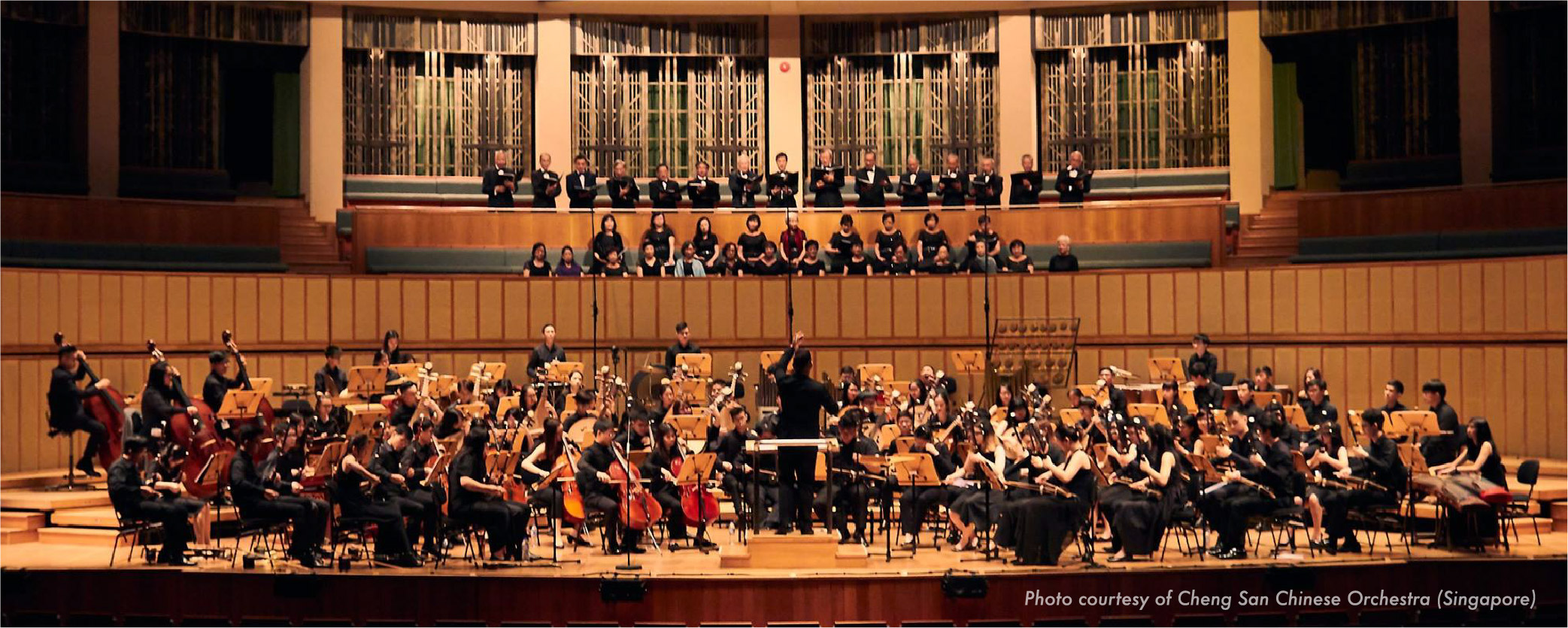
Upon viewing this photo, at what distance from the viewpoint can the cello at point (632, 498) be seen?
11.3 metres

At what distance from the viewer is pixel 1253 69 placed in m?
19.4

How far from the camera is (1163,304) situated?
669 inches

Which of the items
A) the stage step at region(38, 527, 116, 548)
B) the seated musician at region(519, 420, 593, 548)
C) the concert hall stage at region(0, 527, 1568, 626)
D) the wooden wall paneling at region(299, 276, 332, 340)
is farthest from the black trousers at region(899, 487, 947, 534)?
the wooden wall paneling at region(299, 276, 332, 340)

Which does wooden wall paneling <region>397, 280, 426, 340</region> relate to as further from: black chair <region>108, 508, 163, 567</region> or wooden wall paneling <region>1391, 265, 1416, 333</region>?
wooden wall paneling <region>1391, 265, 1416, 333</region>

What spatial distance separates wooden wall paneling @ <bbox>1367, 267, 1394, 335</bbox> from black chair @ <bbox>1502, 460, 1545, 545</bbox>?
3492mm

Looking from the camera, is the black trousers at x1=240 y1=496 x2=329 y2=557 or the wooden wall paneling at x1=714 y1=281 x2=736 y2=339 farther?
the wooden wall paneling at x1=714 y1=281 x2=736 y2=339

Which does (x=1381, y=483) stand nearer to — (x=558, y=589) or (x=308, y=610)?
(x=558, y=589)

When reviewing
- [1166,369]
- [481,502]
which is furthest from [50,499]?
[1166,369]

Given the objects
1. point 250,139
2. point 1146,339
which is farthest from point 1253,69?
point 250,139

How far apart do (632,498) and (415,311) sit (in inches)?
264

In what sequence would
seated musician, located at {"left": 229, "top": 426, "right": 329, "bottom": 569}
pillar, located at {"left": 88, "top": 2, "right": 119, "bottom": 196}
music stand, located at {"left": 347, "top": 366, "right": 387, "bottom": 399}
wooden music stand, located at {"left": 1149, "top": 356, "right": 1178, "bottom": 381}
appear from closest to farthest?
1. seated musician, located at {"left": 229, "top": 426, "right": 329, "bottom": 569}
2. music stand, located at {"left": 347, "top": 366, "right": 387, "bottom": 399}
3. wooden music stand, located at {"left": 1149, "top": 356, "right": 1178, "bottom": 381}
4. pillar, located at {"left": 88, "top": 2, "right": 119, "bottom": 196}

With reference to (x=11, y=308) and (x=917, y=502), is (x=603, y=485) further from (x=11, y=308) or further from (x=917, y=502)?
(x=11, y=308)

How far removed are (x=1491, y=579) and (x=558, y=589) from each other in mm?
6191

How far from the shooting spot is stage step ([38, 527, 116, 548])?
40.0 ft
